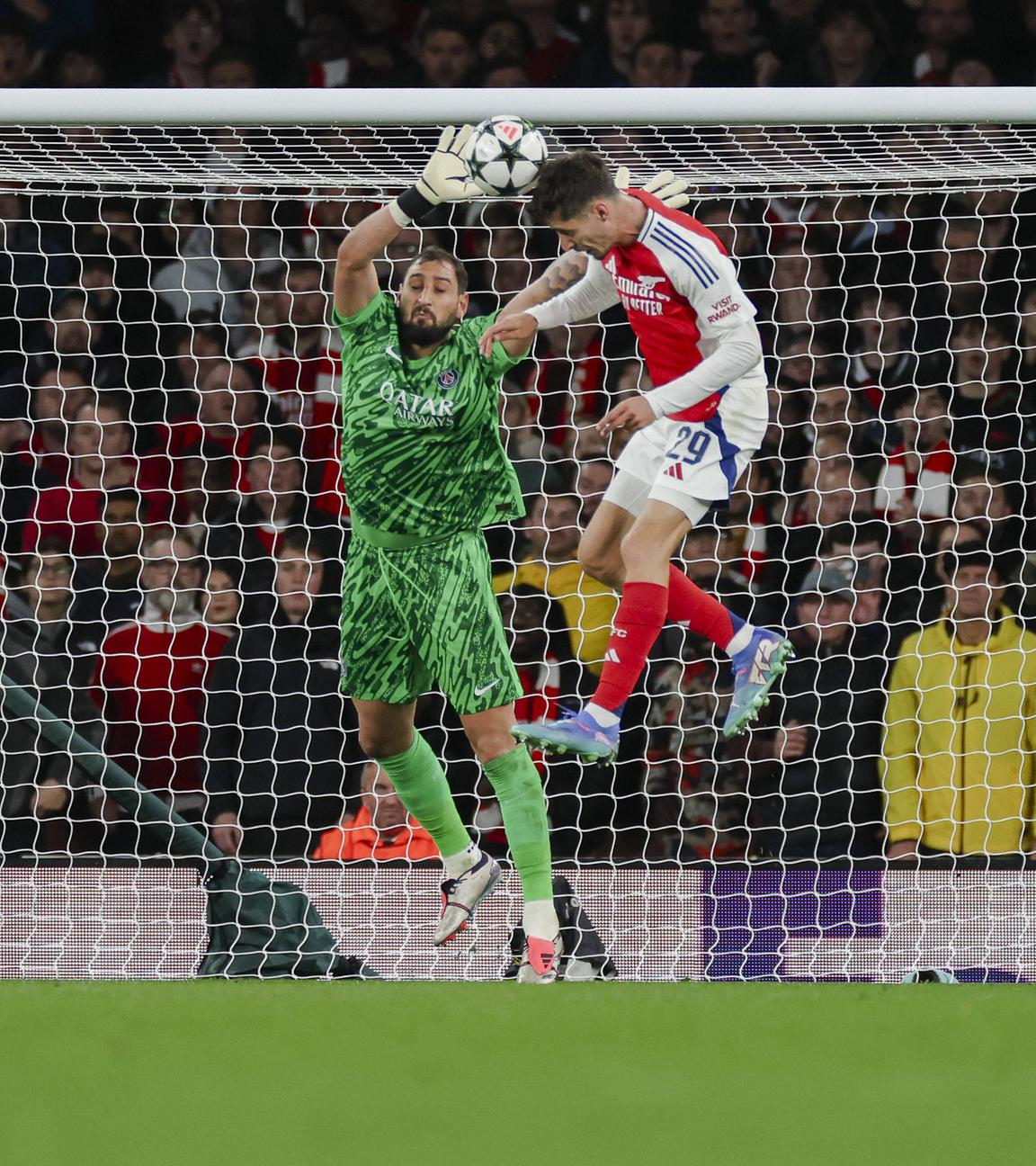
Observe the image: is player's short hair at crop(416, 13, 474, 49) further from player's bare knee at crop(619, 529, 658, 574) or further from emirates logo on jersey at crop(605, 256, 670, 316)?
player's bare knee at crop(619, 529, 658, 574)

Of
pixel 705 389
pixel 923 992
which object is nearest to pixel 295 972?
pixel 923 992

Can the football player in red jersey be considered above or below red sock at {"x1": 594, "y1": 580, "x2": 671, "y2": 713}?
above

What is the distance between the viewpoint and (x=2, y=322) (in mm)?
5770

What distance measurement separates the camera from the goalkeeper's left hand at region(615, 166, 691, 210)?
3.99m

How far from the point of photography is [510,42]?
6.22 meters

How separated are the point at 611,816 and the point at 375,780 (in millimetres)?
821

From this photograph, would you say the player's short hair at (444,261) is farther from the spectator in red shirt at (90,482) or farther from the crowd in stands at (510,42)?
the crowd in stands at (510,42)

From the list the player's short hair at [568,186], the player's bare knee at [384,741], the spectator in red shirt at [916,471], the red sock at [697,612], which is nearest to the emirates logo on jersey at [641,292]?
the player's short hair at [568,186]

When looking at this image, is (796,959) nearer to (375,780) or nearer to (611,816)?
(611,816)

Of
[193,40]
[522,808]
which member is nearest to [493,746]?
[522,808]

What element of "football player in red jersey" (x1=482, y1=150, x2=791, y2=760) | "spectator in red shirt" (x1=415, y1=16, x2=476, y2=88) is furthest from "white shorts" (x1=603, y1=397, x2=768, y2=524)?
"spectator in red shirt" (x1=415, y1=16, x2=476, y2=88)

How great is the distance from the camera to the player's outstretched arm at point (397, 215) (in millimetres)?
3742

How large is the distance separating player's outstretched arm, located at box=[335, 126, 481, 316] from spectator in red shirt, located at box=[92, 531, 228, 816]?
4.54 feet

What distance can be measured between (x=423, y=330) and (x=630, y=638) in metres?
0.94
